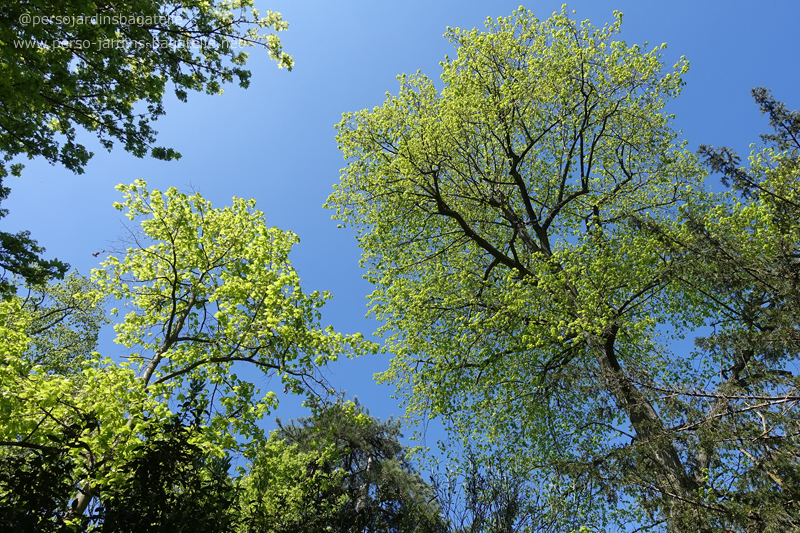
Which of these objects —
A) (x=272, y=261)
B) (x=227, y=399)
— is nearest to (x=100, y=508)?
(x=227, y=399)

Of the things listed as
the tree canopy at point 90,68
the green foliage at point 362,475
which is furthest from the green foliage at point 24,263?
the green foliage at point 362,475

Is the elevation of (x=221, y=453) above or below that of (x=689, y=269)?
below

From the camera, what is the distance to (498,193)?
13.4 meters

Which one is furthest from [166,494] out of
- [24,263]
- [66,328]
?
[66,328]

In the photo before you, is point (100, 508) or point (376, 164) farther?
point (376, 164)

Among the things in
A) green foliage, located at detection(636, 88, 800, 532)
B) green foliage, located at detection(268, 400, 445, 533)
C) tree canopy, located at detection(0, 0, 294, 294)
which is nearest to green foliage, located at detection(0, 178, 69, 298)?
tree canopy, located at detection(0, 0, 294, 294)

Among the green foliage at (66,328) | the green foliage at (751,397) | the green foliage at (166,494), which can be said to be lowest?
the green foliage at (166,494)

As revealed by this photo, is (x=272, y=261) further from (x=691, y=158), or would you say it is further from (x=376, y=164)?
(x=691, y=158)

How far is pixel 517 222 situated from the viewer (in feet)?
43.3

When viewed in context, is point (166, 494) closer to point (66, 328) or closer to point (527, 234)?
point (527, 234)

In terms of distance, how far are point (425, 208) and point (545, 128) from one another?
457cm

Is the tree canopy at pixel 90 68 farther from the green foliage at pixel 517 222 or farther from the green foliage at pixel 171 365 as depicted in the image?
the green foliage at pixel 517 222

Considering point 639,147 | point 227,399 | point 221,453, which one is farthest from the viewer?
point 639,147

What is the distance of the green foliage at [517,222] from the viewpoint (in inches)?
424
